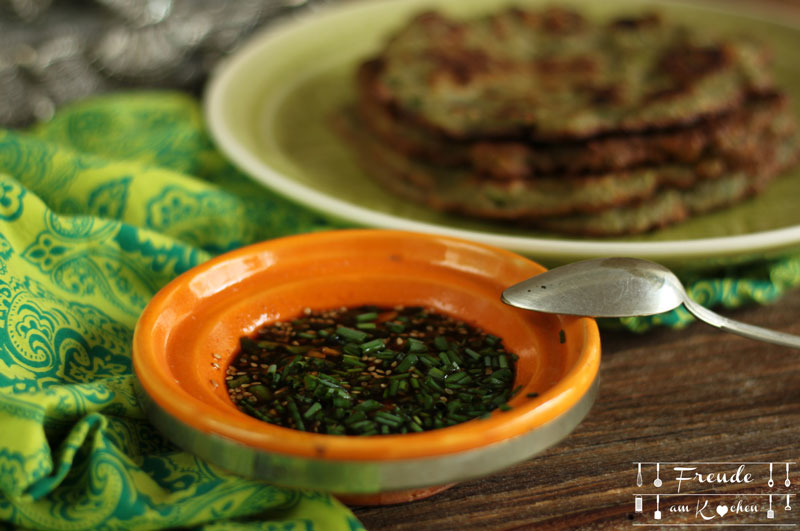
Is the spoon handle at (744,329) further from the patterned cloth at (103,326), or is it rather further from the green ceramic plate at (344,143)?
the patterned cloth at (103,326)

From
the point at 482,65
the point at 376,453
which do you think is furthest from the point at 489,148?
the point at 376,453

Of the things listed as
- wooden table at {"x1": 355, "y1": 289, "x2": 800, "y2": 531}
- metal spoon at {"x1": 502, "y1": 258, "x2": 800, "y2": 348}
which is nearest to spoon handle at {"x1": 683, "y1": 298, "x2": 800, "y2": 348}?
metal spoon at {"x1": 502, "y1": 258, "x2": 800, "y2": 348}

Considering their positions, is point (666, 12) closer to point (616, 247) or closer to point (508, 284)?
point (616, 247)

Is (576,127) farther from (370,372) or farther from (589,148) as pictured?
(370,372)

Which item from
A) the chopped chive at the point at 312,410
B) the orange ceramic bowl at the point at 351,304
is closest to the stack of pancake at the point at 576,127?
the orange ceramic bowl at the point at 351,304

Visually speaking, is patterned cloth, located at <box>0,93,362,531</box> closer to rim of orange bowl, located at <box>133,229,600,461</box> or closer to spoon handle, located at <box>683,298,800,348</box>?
rim of orange bowl, located at <box>133,229,600,461</box>
